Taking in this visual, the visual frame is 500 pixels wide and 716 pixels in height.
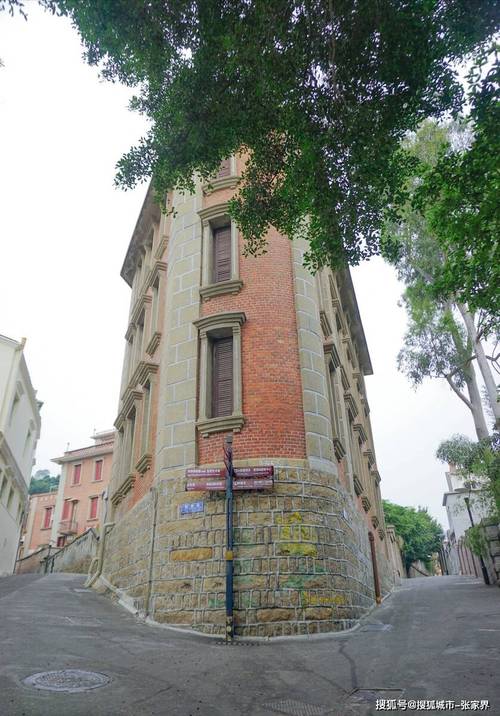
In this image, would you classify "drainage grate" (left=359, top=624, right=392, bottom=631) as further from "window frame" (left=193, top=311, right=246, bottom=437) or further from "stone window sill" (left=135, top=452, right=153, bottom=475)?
"stone window sill" (left=135, top=452, right=153, bottom=475)

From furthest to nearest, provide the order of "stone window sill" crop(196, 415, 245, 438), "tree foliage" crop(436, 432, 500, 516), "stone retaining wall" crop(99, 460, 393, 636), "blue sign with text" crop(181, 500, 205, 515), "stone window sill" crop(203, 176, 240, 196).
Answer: "tree foliage" crop(436, 432, 500, 516)
"stone window sill" crop(203, 176, 240, 196)
"stone window sill" crop(196, 415, 245, 438)
"blue sign with text" crop(181, 500, 205, 515)
"stone retaining wall" crop(99, 460, 393, 636)

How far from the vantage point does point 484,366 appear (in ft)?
66.1

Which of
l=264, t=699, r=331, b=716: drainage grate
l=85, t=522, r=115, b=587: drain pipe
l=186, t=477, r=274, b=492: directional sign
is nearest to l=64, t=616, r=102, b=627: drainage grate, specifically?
l=186, t=477, r=274, b=492: directional sign

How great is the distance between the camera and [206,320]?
Result: 534 inches

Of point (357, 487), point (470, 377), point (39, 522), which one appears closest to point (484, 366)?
point (470, 377)

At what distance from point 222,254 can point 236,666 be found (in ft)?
36.0

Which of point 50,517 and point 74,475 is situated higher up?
point 74,475

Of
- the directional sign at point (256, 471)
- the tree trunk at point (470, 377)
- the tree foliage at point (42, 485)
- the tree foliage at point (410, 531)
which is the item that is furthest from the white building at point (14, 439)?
the tree foliage at point (410, 531)

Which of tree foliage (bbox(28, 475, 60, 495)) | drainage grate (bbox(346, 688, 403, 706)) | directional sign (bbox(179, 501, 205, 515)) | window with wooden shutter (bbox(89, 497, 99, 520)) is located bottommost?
drainage grate (bbox(346, 688, 403, 706))

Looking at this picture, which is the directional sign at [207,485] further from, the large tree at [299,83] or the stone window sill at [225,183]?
the stone window sill at [225,183]

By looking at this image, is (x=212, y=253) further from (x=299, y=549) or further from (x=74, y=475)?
(x=74, y=475)

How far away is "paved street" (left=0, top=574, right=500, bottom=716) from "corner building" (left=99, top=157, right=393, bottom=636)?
1011mm

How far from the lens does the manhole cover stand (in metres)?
5.34

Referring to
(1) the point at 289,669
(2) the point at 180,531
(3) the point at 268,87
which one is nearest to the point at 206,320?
(2) the point at 180,531
